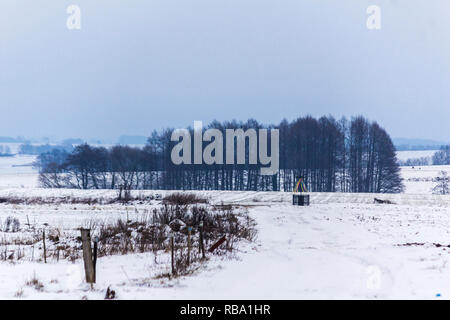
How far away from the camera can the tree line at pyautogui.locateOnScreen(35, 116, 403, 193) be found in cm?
6253

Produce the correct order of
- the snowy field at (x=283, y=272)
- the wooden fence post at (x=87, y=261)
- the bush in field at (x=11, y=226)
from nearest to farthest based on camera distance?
1. the snowy field at (x=283, y=272)
2. the wooden fence post at (x=87, y=261)
3. the bush in field at (x=11, y=226)

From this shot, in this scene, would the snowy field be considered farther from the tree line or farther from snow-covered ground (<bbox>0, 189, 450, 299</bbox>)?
the tree line

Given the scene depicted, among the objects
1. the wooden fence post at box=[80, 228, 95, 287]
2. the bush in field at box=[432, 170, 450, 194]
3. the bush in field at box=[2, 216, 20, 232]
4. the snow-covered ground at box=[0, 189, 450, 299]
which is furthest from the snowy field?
the bush in field at box=[432, 170, 450, 194]

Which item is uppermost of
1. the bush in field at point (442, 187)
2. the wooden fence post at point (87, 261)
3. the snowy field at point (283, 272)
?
the wooden fence post at point (87, 261)

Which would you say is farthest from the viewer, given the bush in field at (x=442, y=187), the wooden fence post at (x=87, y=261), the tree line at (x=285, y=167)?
the tree line at (x=285, y=167)

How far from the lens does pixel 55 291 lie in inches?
324

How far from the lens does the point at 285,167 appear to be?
2579 inches

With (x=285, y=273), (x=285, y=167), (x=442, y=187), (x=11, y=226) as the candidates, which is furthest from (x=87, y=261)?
(x=285, y=167)

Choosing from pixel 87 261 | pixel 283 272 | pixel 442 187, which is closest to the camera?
pixel 87 261

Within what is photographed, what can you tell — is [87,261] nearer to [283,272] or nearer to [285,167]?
[283,272]

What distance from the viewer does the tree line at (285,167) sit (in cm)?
6253

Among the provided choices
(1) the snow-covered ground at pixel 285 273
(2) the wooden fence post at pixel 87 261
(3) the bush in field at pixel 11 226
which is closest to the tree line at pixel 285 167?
(3) the bush in field at pixel 11 226

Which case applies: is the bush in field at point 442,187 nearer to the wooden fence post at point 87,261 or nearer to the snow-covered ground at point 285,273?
the snow-covered ground at point 285,273

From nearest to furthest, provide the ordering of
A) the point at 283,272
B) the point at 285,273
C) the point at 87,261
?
the point at 87,261 < the point at 285,273 < the point at 283,272
